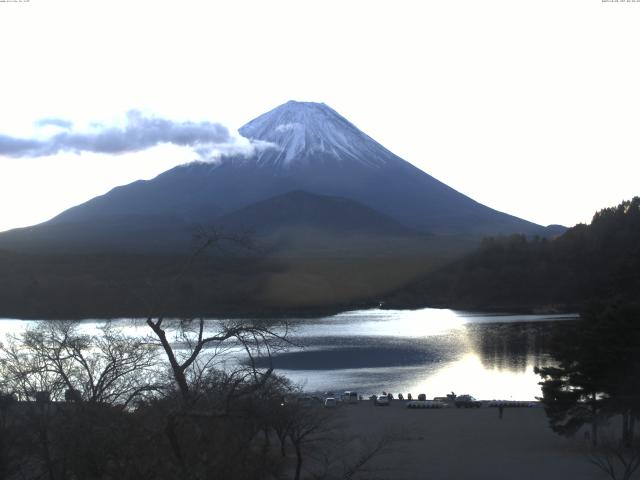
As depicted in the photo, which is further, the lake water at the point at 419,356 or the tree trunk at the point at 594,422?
the lake water at the point at 419,356

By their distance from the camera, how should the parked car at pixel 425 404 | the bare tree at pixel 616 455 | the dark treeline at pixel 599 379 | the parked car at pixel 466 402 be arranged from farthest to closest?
the parked car at pixel 466 402 → the parked car at pixel 425 404 → the dark treeline at pixel 599 379 → the bare tree at pixel 616 455

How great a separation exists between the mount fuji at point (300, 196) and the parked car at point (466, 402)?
Result: 1693 inches

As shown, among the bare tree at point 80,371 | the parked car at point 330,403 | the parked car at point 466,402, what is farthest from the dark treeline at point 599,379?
the bare tree at point 80,371

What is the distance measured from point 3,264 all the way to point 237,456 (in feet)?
94.2

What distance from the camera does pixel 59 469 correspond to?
183 inches

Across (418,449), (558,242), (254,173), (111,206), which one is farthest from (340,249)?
(418,449)

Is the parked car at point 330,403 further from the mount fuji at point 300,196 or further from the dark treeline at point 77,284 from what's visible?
the mount fuji at point 300,196

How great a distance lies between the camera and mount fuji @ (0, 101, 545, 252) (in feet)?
233

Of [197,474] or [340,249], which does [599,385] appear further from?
[340,249]

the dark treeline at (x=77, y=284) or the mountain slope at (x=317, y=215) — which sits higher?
the mountain slope at (x=317, y=215)

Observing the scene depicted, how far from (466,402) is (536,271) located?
113 feet

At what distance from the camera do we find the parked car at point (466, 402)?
1344 cm

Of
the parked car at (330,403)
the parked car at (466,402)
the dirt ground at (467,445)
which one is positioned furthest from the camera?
the parked car at (466,402)

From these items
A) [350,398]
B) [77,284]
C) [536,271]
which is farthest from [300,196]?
[350,398]
